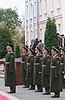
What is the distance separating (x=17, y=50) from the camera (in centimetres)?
4931

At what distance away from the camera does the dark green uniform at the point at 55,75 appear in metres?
16.9

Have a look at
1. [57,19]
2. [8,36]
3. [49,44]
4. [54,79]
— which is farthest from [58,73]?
[8,36]

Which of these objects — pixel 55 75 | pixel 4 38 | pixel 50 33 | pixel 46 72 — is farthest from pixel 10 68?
pixel 4 38

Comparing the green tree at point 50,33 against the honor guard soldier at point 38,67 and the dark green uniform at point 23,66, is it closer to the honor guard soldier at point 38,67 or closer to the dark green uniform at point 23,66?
the dark green uniform at point 23,66

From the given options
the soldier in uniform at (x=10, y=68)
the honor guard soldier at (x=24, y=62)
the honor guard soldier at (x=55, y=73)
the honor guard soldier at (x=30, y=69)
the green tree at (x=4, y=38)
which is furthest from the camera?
the green tree at (x=4, y=38)

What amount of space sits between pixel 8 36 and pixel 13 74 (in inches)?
1493

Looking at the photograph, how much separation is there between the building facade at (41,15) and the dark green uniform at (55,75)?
2427cm

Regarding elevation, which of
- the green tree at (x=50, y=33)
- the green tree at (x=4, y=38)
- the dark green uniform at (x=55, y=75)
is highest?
the green tree at (x=4, y=38)

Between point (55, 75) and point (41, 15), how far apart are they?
107ft

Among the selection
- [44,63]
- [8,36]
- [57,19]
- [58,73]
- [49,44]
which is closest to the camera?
[58,73]

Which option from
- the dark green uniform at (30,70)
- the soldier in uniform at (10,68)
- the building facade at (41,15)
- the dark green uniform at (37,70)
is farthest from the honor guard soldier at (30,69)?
the building facade at (41,15)

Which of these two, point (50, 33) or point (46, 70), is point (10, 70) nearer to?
point (46, 70)

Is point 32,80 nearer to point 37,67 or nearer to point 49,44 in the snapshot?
point 37,67

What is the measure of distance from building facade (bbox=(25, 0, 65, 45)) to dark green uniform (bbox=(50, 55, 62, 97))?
2427cm
